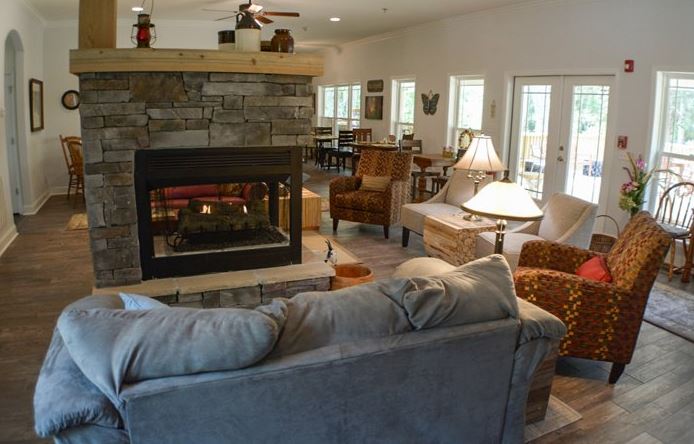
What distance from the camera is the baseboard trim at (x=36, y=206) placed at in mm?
7098

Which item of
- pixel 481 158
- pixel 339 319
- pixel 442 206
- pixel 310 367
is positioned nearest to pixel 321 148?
pixel 442 206

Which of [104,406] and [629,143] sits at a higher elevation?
[629,143]

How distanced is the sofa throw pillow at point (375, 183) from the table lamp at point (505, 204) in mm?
3378

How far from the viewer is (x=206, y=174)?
3.70 m

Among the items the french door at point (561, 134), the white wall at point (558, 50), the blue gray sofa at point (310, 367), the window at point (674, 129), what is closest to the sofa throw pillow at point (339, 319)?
the blue gray sofa at point (310, 367)

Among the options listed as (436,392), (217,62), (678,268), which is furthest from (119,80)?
(678,268)

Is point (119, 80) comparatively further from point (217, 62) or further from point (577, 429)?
point (577, 429)

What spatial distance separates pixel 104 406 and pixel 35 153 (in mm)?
7348

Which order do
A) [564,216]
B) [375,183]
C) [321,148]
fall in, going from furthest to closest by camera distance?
[321,148]
[375,183]
[564,216]

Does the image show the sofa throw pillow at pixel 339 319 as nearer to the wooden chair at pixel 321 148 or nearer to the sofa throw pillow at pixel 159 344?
the sofa throw pillow at pixel 159 344

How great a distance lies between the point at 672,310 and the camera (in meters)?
4.16

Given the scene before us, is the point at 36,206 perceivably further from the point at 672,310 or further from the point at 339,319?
the point at 672,310

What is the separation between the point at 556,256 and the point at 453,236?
135 centimetres

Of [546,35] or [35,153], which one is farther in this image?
[35,153]
